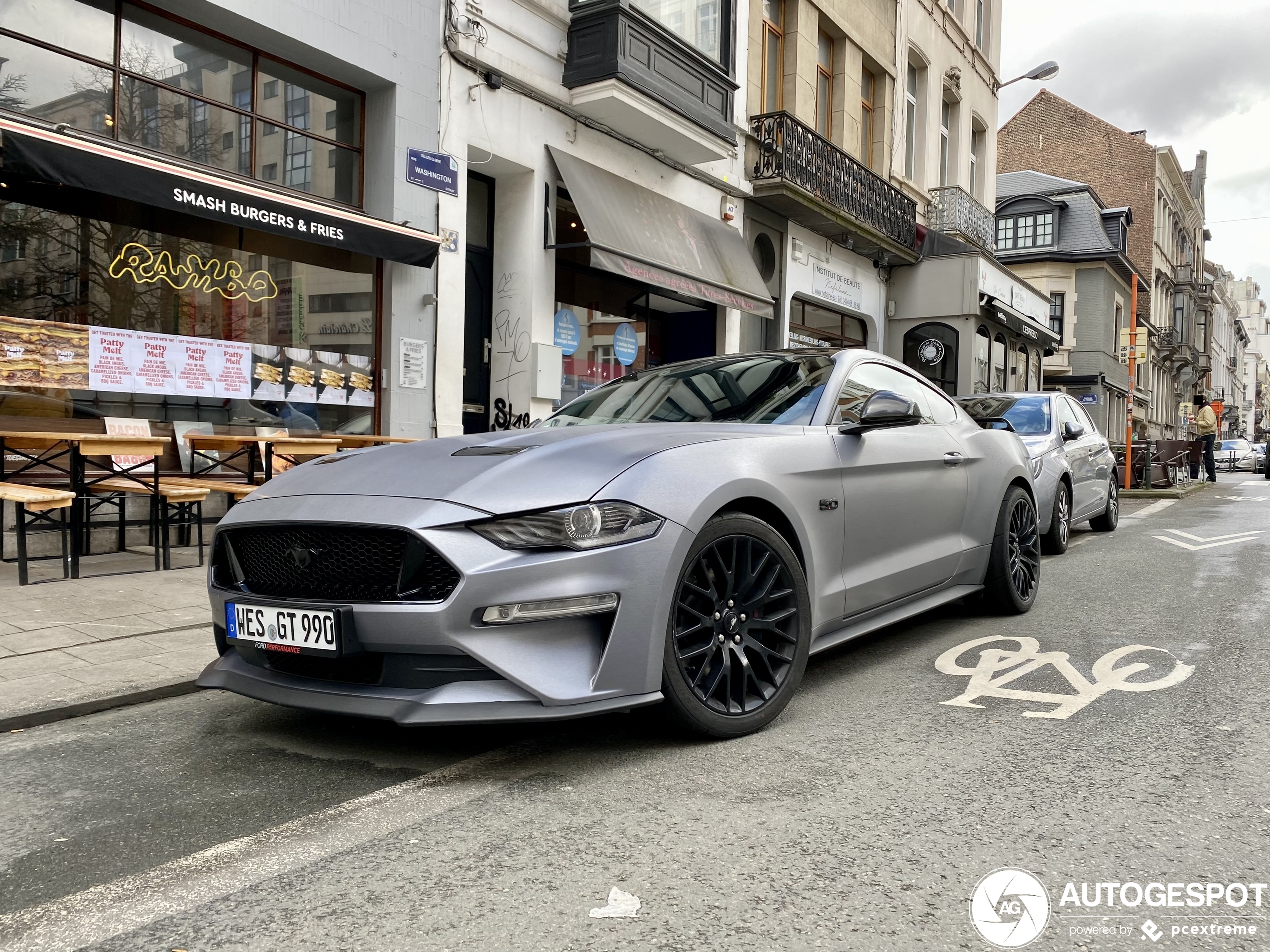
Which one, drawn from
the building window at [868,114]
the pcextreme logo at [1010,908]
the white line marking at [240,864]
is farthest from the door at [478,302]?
the building window at [868,114]

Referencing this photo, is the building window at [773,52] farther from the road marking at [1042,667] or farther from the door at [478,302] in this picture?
the road marking at [1042,667]

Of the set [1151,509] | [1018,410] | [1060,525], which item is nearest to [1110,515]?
[1018,410]

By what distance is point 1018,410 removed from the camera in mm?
9547

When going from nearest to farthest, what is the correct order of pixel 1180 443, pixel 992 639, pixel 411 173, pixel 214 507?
pixel 992 639 < pixel 214 507 < pixel 411 173 < pixel 1180 443

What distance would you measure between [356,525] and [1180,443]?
21.8 metres

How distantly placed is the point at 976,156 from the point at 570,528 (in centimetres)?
2651

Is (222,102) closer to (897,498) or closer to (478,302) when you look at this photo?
(478,302)

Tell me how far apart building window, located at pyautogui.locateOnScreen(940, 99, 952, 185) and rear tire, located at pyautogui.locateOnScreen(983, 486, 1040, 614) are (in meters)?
19.5

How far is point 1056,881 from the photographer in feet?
7.61

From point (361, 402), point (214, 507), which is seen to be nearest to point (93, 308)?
point (214, 507)

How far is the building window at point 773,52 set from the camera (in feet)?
53.5

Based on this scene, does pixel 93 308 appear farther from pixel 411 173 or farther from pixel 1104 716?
pixel 1104 716

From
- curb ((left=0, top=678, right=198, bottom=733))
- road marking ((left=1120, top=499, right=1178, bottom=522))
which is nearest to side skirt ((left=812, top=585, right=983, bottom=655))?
curb ((left=0, top=678, right=198, bottom=733))

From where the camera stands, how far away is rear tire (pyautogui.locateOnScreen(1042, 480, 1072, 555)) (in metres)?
8.84
